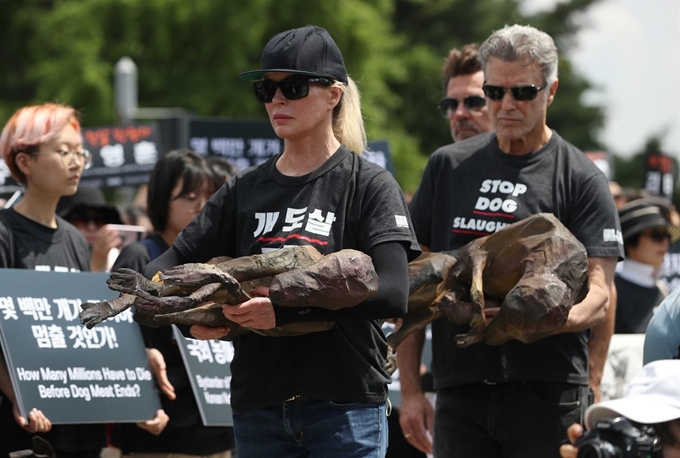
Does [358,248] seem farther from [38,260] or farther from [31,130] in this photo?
[31,130]

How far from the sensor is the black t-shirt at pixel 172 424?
19.7 feet

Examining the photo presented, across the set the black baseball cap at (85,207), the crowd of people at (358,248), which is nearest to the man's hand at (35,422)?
the crowd of people at (358,248)

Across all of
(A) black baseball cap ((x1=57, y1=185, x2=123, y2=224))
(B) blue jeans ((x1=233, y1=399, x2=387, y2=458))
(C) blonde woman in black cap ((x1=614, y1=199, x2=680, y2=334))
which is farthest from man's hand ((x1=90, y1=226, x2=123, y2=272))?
(B) blue jeans ((x1=233, y1=399, x2=387, y2=458))

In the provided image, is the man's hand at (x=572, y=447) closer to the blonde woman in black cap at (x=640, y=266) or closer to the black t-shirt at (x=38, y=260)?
the black t-shirt at (x=38, y=260)

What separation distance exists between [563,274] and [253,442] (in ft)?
4.11

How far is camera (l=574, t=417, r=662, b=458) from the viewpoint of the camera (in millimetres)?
2867

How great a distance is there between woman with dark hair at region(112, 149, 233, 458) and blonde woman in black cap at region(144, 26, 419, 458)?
1.91 metres

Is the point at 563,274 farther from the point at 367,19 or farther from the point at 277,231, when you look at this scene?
the point at 367,19

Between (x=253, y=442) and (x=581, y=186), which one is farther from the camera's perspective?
(x=581, y=186)

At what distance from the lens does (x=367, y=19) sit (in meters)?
25.5

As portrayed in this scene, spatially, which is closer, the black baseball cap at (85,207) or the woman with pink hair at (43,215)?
the woman with pink hair at (43,215)

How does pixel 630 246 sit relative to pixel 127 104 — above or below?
above

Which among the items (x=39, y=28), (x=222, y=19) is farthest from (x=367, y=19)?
(x=39, y=28)

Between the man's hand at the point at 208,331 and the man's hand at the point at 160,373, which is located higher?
the man's hand at the point at 208,331
